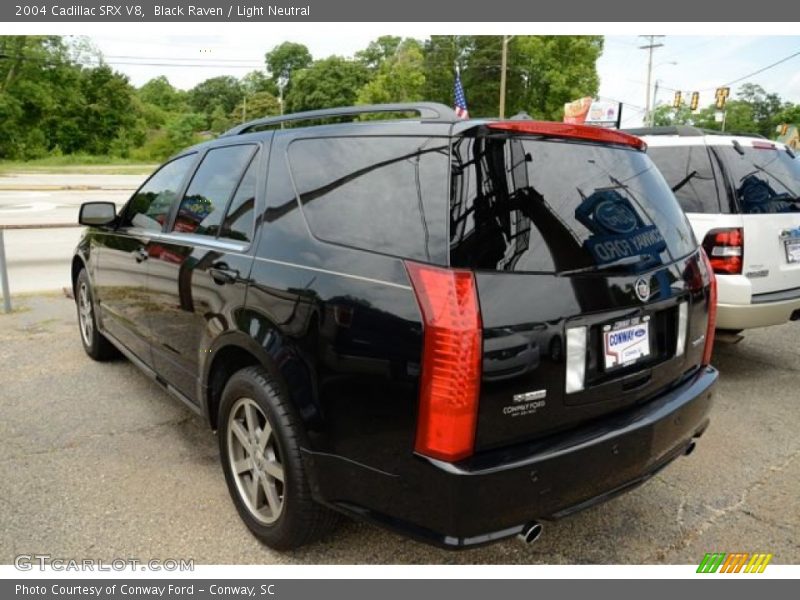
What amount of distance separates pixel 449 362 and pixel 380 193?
0.67m

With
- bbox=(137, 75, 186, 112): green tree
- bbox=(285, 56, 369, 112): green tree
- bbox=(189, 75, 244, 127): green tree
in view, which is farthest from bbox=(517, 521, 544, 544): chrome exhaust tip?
bbox=(189, 75, 244, 127): green tree

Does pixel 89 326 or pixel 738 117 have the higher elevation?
pixel 738 117

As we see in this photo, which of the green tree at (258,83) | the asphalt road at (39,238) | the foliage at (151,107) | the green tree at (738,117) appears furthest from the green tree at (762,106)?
the asphalt road at (39,238)

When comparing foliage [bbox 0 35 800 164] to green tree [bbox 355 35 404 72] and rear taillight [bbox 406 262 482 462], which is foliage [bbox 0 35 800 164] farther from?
rear taillight [bbox 406 262 482 462]

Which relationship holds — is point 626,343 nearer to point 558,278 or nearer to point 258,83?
point 558,278

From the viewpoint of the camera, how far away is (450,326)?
1833mm

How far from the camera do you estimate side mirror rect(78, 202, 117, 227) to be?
4230mm

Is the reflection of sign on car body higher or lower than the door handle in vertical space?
higher

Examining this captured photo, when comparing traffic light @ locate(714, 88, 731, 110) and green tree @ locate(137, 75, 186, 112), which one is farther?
green tree @ locate(137, 75, 186, 112)

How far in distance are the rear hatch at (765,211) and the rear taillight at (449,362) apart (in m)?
3.45

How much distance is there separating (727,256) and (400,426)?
3.50 meters

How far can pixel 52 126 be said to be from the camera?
177 ft

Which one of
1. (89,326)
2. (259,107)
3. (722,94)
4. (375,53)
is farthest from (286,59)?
(89,326)

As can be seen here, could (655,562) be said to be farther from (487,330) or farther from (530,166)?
(530,166)
